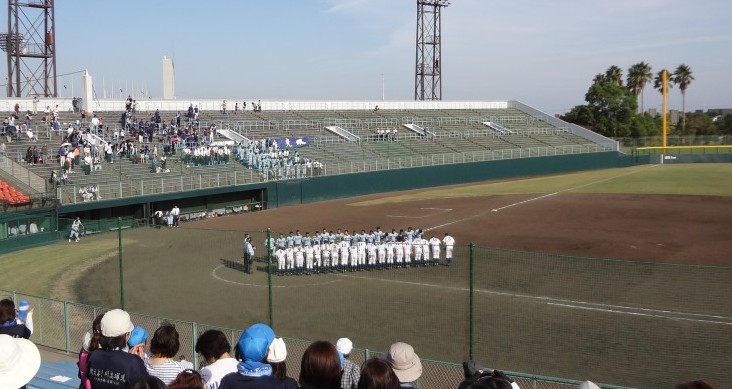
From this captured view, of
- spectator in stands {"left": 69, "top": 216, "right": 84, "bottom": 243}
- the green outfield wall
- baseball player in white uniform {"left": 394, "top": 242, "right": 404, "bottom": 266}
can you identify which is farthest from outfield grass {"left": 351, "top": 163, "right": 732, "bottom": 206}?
baseball player in white uniform {"left": 394, "top": 242, "right": 404, "bottom": 266}

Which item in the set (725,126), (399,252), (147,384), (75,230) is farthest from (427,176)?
(725,126)

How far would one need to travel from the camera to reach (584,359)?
13477 millimetres

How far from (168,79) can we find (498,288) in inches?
1713

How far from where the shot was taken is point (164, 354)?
580 centimetres

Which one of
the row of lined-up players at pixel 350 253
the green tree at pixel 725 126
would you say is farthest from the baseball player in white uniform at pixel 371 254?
the green tree at pixel 725 126

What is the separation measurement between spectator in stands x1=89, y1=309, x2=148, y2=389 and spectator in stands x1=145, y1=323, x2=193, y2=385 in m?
0.22

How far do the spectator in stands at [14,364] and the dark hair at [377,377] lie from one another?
2.20m

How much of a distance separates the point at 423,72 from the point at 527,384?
227 ft

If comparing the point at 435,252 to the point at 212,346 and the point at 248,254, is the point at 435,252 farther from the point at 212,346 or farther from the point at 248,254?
the point at 212,346

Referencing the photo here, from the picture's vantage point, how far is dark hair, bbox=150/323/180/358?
5.75 metres

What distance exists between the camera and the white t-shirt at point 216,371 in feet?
18.1

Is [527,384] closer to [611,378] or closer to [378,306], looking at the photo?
[611,378]

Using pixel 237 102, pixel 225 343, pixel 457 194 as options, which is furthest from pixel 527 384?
pixel 237 102

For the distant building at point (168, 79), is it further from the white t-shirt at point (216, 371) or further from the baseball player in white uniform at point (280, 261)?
the white t-shirt at point (216, 371)
